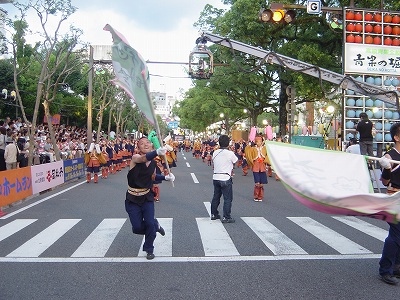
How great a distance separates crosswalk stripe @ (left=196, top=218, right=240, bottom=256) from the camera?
275 inches

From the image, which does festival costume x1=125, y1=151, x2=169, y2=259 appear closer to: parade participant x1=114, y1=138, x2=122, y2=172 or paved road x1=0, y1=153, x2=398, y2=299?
paved road x1=0, y1=153, x2=398, y2=299

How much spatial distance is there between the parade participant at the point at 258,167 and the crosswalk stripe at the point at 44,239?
5310mm

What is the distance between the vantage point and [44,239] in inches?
312

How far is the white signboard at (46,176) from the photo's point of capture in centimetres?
1410

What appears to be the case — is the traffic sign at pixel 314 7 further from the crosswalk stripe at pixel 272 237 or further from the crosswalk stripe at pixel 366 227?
the crosswalk stripe at pixel 272 237

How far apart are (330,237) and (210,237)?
81.7 inches

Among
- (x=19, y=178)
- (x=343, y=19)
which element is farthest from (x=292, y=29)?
(x=19, y=178)

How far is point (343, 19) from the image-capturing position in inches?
627

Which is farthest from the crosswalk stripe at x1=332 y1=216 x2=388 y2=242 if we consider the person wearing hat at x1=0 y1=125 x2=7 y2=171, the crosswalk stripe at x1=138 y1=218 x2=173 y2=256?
the person wearing hat at x1=0 y1=125 x2=7 y2=171

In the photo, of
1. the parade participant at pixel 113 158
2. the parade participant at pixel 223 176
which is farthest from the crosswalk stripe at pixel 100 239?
the parade participant at pixel 113 158

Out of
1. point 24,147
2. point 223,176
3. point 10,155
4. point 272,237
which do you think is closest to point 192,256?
point 272,237

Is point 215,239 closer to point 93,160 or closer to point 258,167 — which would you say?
point 258,167

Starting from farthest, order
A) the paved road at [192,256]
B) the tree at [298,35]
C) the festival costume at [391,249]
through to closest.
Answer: the tree at [298,35] → the festival costume at [391,249] → the paved road at [192,256]

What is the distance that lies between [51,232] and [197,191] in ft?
24.0
